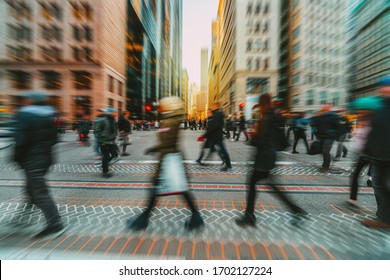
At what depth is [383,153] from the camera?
258 centimetres

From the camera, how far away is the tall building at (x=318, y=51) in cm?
3403

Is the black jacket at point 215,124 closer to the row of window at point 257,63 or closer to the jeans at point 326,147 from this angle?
the jeans at point 326,147

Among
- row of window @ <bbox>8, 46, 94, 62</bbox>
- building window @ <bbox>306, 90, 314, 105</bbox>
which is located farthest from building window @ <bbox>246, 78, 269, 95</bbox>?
row of window @ <bbox>8, 46, 94, 62</bbox>

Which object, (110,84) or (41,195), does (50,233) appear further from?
(110,84)

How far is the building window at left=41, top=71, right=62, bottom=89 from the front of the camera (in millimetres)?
5874

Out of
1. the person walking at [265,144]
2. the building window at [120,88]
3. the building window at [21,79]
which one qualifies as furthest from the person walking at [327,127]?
the building window at [120,88]

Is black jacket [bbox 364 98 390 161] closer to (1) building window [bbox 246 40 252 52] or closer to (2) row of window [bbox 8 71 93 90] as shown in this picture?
(2) row of window [bbox 8 71 93 90]

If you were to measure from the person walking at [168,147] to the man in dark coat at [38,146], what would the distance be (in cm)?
93

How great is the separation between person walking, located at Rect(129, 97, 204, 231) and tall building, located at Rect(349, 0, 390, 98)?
21.1m

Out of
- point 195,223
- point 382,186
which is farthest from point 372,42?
point 195,223

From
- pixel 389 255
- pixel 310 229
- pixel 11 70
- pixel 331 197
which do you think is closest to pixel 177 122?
pixel 310 229

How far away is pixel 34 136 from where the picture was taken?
2627mm

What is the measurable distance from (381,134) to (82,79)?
22.9ft
